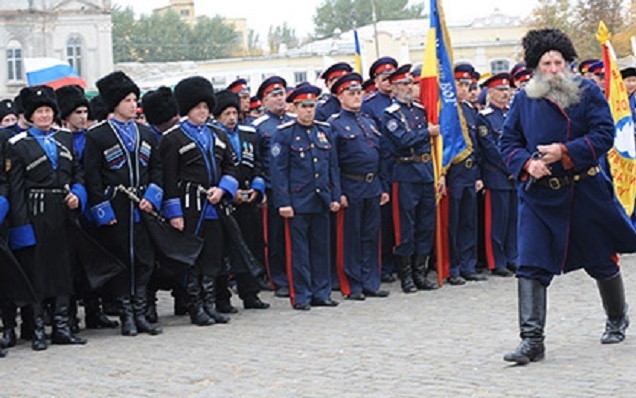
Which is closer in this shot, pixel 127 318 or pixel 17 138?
pixel 17 138

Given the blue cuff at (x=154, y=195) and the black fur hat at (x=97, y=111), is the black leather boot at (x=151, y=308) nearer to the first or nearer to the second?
the blue cuff at (x=154, y=195)

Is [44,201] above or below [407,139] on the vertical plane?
below

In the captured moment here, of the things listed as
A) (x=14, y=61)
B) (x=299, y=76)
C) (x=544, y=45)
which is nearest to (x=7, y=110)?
(x=544, y=45)

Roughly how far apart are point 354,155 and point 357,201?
0.44 metres

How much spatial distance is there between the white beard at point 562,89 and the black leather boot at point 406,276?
15.1ft

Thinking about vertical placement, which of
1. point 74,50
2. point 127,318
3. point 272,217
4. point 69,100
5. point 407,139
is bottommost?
point 127,318

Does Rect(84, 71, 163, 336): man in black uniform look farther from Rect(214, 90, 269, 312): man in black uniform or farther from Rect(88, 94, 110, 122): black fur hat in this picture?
Rect(88, 94, 110, 122): black fur hat

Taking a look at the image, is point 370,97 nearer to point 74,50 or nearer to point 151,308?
point 151,308

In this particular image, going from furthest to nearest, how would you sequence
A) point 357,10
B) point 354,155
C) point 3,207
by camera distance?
point 357,10, point 354,155, point 3,207

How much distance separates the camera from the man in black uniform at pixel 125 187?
11.5 metres

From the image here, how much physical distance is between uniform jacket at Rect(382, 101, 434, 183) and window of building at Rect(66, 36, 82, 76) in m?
62.2

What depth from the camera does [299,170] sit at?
12883mm

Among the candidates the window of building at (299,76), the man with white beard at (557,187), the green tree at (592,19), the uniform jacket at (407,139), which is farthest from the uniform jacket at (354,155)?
the window of building at (299,76)

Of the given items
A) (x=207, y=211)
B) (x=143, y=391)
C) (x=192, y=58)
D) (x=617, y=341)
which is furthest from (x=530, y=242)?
(x=192, y=58)
